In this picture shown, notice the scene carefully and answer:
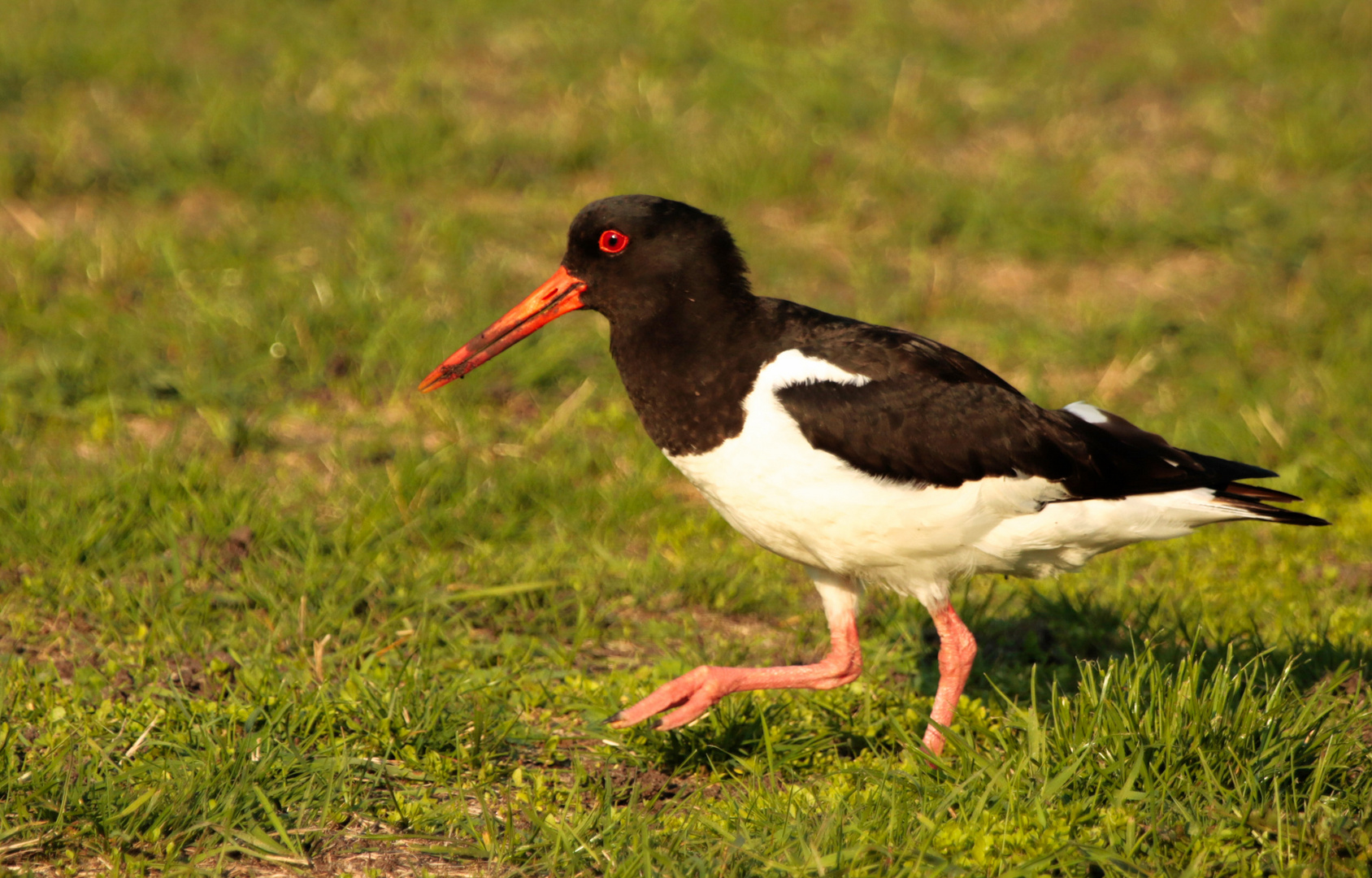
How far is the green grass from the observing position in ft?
11.8

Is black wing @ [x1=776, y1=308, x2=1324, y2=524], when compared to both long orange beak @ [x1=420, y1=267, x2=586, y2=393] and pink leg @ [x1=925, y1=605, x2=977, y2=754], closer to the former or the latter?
pink leg @ [x1=925, y1=605, x2=977, y2=754]

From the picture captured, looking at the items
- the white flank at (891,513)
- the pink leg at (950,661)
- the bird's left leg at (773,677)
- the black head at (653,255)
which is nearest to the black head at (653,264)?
the black head at (653,255)

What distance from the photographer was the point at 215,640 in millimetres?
4730

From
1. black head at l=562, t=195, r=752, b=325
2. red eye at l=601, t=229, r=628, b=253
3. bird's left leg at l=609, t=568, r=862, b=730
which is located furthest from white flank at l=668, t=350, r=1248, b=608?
red eye at l=601, t=229, r=628, b=253

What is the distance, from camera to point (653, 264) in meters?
4.38

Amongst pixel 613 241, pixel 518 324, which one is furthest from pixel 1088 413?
pixel 518 324

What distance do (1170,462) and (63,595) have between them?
3844 millimetres

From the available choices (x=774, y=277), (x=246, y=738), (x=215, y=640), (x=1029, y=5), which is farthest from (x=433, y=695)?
(x=1029, y=5)

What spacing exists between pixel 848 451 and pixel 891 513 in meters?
0.23

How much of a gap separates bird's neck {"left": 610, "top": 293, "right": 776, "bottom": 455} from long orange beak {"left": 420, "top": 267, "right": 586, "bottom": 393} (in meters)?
0.30

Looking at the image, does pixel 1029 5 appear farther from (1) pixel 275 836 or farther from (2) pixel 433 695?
(1) pixel 275 836

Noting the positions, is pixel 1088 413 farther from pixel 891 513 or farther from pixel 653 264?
pixel 653 264

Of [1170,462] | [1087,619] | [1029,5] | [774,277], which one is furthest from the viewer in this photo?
[1029,5]

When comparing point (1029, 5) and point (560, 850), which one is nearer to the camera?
point (560, 850)
